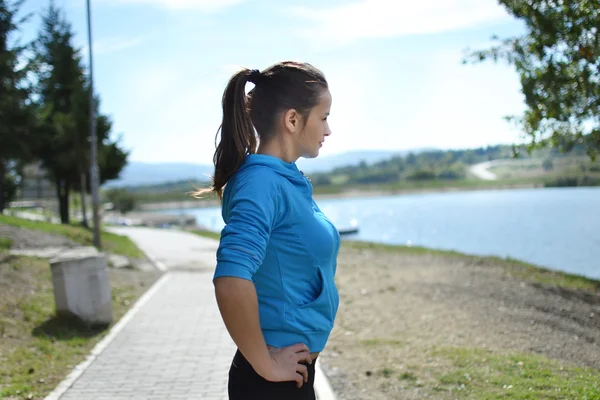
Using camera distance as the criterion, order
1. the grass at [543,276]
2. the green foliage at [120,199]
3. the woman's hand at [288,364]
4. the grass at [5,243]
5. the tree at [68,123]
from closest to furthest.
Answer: the woman's hand at [288,364]
the grass at [5,243]
the grass at [543,276]
the tree at [68,123]
the green foliage at [120,199]

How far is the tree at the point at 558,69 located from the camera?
990 cm

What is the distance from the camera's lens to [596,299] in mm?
12586

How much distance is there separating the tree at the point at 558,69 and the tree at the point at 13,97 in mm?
10834

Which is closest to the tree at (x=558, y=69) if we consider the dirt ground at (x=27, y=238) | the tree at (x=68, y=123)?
the dirt ground at (x=27, y=238)

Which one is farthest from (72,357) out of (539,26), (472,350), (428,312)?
(539,26)

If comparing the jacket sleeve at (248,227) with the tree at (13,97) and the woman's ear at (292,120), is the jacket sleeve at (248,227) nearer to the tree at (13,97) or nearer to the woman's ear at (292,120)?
the woman's ear at (292,120)

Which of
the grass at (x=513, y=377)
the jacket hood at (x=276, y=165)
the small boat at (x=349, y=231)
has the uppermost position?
the jacket hood at (x=276, y=165)

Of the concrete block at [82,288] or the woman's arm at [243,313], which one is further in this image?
the concrete block at [82,288]

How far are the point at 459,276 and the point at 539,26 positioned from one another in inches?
251

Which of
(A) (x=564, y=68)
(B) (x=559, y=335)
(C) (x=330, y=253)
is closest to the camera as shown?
(C) (x=330, y=253)

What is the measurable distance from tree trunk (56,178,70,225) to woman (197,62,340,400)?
33.0 meters

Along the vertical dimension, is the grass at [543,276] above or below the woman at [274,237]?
below

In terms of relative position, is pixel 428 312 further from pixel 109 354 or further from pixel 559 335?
pixel 109 354

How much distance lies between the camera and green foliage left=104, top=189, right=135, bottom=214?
94.2 meters
